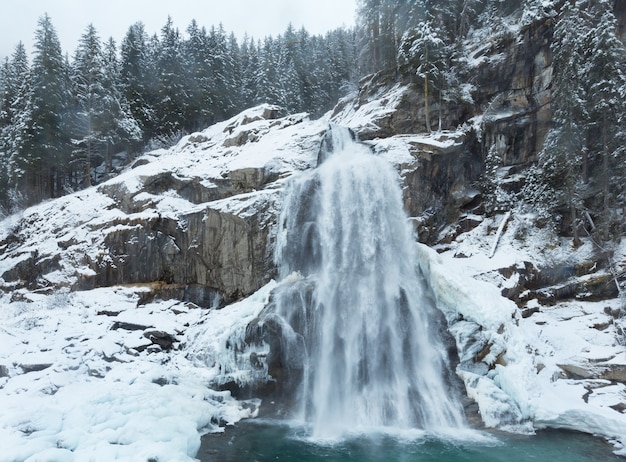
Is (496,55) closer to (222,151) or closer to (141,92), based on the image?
(222,151)

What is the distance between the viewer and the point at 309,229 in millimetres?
18750

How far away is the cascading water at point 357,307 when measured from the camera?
1366cm

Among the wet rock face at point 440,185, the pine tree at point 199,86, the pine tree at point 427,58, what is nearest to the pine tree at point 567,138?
the wet rock face at point 440,185

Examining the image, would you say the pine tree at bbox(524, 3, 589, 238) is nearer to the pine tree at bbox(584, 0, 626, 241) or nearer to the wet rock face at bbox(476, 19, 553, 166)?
the pine tree at bbox(584, 0, 626, 241)

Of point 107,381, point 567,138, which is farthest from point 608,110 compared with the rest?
point 107,381

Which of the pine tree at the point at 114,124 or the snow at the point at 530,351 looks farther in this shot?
the pine tree at the point at 114,124

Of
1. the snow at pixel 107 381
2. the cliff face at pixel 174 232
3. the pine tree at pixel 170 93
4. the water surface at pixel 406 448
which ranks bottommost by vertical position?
the water surface at pixel 406 448

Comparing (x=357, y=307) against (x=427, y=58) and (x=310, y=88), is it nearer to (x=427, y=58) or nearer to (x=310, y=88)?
(x=427, y=58)

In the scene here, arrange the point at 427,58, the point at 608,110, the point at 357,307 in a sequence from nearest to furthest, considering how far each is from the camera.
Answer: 1. the point at 357,307
2. the point at 608,110
3. the point at 427,58

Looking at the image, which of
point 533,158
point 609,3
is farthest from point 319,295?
point 609,3

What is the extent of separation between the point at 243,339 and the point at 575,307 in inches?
552

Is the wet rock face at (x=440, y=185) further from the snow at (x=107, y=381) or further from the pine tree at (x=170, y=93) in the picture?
the pine tree at (x=170, y=93)

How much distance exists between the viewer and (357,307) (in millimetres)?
16125

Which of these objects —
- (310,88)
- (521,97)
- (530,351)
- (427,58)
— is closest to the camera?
(530,351)
